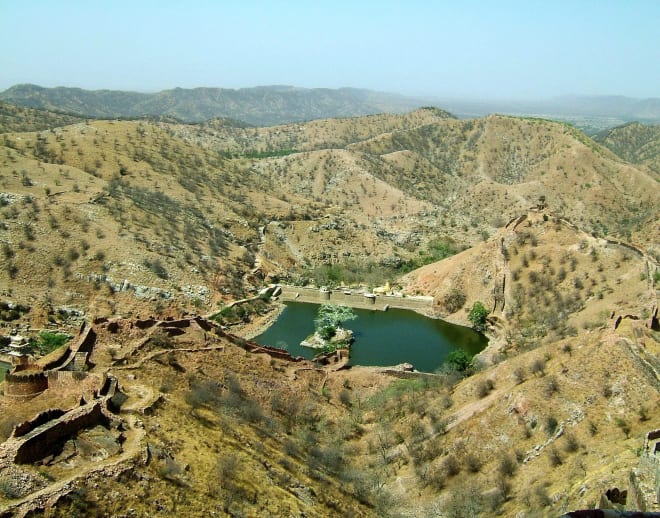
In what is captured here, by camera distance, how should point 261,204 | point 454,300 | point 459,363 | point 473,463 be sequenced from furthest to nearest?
point 261,204 → point 454,300 → point 459,363 → point 473,463

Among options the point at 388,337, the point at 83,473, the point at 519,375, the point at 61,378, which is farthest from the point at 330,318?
the point at 83,473

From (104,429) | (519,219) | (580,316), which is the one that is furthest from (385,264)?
(104,429)

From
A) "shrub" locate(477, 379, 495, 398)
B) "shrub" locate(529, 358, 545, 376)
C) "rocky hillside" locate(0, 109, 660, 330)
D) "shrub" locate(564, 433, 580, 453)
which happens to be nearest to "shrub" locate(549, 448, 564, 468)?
"shrub" locate(564, 433, 580, 453)

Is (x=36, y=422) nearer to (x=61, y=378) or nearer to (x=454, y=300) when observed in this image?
(x=61, y=378)

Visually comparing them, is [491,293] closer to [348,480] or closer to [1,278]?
[348,480]

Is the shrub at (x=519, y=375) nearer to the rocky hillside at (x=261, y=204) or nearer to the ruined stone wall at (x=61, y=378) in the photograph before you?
the ruined stone wall at (x=61, y=378)

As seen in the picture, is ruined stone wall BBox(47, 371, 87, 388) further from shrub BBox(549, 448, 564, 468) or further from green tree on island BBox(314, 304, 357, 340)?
green tree on island BBox(314, 304, 357, 340)
